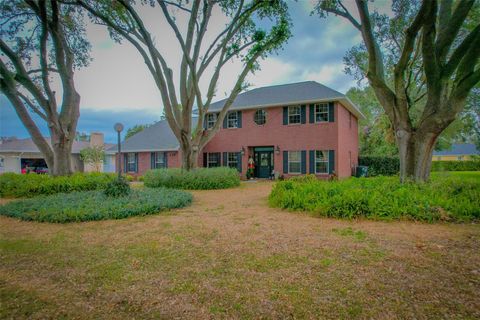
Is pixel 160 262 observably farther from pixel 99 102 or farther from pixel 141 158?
pixel 141 158

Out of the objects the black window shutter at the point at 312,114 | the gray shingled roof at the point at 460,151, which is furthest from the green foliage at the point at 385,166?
the gray shingled roof at the point at 460,151

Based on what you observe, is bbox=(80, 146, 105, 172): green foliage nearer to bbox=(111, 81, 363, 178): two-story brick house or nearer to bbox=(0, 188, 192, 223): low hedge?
bbox=(111, 81, 363, 178): two-story brick house

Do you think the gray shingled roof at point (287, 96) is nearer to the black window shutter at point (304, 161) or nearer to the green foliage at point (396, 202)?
the black window shutter at point (304, 161)

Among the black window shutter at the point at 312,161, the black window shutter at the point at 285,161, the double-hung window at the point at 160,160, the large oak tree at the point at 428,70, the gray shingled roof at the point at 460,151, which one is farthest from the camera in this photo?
the gray shingled roof at the point at 460,151

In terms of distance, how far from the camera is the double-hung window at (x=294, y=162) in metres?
17.0

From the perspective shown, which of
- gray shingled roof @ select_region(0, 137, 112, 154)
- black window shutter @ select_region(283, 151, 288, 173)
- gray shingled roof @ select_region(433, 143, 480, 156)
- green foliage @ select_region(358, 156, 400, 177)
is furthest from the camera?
gray shingled roof @ select_region(433, 143, 480, 156)

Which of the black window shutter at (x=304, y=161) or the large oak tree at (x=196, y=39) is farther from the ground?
the large oak tree at (x=196, y=39)

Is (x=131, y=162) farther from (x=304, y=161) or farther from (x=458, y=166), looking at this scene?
(x=458, y=166)

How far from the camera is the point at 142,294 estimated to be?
9.45ft

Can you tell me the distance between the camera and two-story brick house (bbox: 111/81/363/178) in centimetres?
1617

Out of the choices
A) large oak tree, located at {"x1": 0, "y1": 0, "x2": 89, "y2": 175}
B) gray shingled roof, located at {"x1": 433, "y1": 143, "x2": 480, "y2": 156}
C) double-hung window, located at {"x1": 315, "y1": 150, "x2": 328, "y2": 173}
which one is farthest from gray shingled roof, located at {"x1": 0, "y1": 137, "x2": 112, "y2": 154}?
gray shingled roof, located at {"x1": 433, "y1": 143, "x2": 480, "y2": 156}

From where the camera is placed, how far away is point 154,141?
22.2m

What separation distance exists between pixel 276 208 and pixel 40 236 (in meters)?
5.56

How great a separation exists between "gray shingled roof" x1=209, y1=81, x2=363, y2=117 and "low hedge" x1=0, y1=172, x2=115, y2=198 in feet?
34.4
